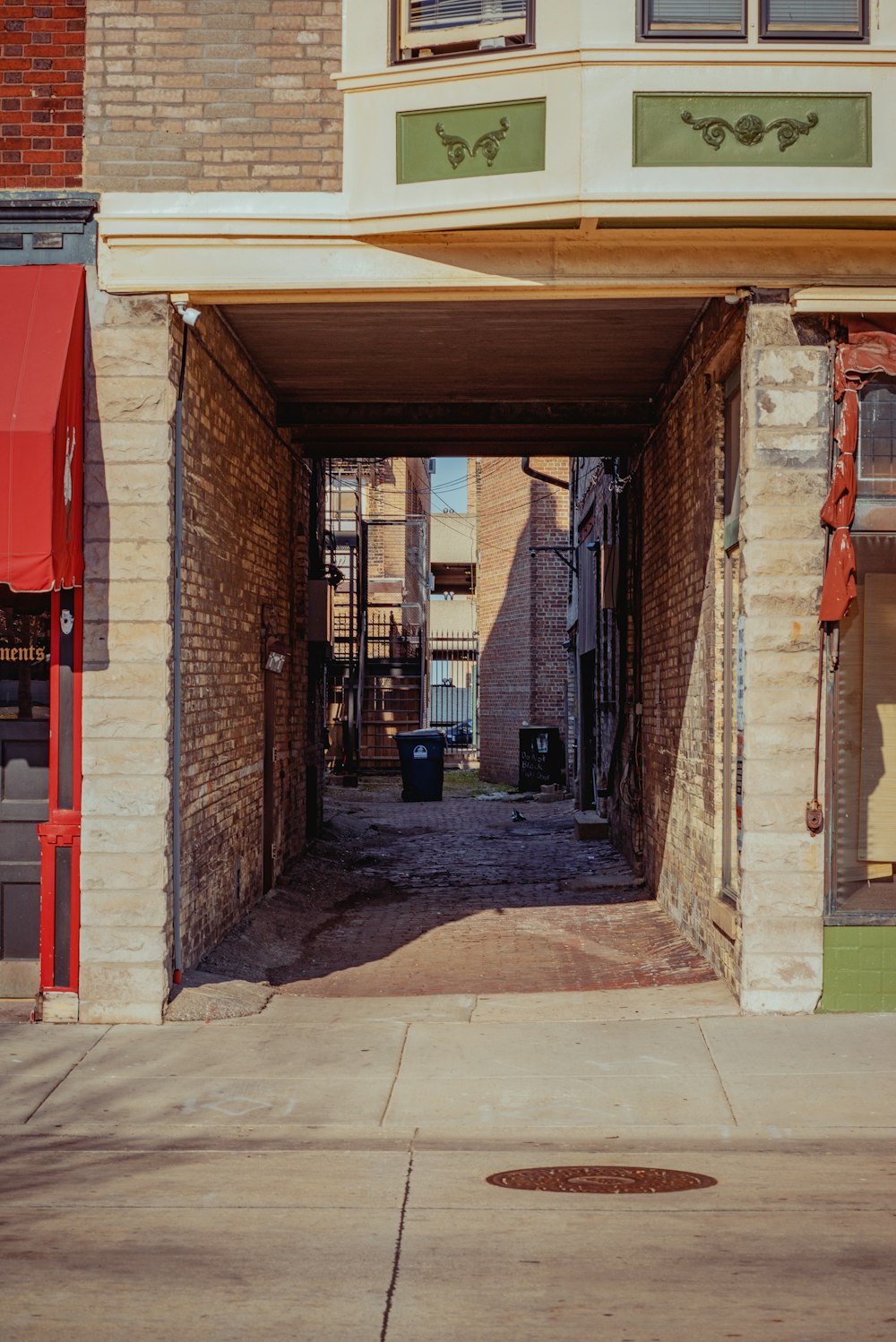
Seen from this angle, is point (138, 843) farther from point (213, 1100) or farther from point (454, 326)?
point (454, 326)

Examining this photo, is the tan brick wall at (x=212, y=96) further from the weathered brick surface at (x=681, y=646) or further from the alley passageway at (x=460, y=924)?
the alley passageway at (x=460, y=924)

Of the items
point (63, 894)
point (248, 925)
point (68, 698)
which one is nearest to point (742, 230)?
point (68, 698)

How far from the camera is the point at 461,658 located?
40.2 metres

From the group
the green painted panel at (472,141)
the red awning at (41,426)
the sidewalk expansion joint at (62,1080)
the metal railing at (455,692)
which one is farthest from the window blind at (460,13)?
the metal railing at (455,692)

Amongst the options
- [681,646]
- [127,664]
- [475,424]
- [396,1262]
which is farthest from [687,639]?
[396,1262]

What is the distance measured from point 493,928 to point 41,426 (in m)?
6.19

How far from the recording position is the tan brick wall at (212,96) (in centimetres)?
851

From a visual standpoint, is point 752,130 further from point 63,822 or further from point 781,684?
point 63,822

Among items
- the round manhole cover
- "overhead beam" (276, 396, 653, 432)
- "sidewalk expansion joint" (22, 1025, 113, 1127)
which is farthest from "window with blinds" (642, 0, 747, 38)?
"sidewalk expansion joint" (22, 1025, 113, 1127)

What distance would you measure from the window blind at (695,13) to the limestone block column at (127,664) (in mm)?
3380

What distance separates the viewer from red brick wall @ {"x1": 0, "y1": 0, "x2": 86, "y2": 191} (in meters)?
8.49

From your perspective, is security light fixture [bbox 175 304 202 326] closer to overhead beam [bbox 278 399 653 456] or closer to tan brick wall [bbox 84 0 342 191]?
tan brick wall [bbox 84 0 342 191]

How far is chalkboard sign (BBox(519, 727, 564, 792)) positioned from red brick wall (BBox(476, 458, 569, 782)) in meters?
0.96

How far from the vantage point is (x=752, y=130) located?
795 centimetres
